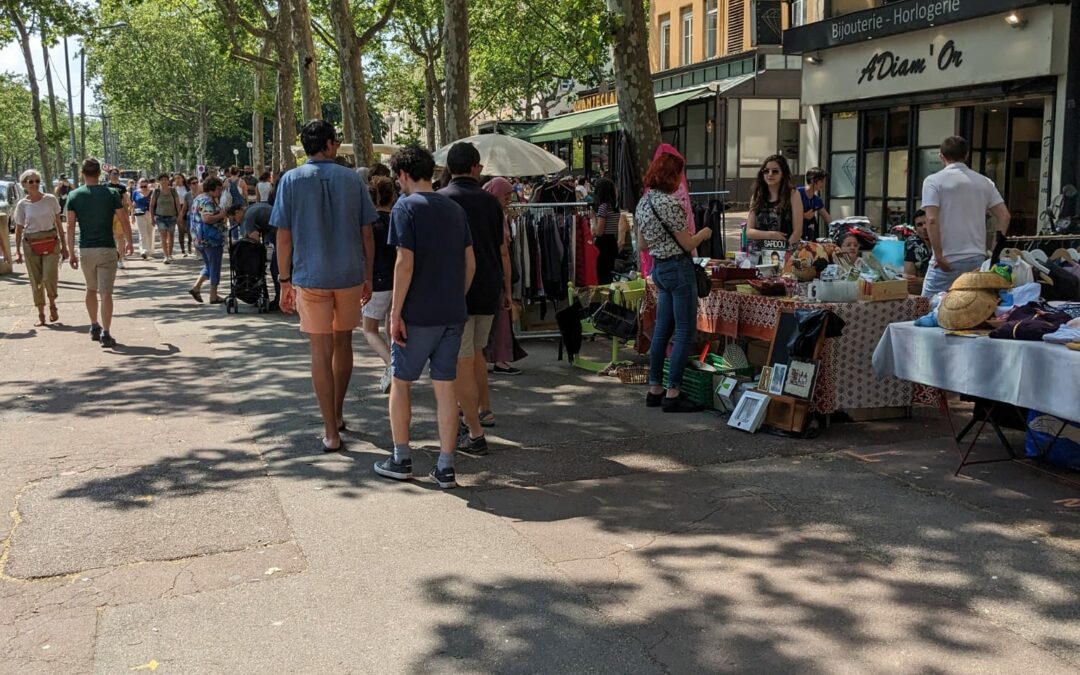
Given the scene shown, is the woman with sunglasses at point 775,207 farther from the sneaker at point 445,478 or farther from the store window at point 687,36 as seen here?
the store window at point 687,36

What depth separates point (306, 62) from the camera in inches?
933

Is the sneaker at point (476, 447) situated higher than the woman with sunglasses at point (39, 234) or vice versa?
the woman with sunglasses at point (39, 234)

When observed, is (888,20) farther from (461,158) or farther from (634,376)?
(461,158)

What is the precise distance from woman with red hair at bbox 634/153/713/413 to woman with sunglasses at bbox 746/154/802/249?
1.72m

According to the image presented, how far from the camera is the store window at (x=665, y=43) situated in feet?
120

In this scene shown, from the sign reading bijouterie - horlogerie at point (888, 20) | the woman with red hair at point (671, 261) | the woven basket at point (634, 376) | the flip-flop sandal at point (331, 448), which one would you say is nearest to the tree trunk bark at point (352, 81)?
the sign reading bijouterie - horlogerie at point (888, 20)

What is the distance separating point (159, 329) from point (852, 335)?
28.0 feet

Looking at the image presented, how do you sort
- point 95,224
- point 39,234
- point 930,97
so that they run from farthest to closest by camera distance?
point 930,97
point 39,234
point 95,224

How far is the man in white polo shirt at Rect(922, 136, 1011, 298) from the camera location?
7664 millimetres

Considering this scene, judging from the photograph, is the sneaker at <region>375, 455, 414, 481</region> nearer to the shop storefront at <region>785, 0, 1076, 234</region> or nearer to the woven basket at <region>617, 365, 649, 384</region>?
the woven basket at <region>617, 365, 649, 384</region>

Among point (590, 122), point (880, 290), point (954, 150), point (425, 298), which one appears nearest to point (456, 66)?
point (954, 150)

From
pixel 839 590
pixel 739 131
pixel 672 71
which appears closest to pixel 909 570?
pixel 839 590

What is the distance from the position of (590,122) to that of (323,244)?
25942 millimetres

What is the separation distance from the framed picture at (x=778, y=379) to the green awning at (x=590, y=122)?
61.7 feet
